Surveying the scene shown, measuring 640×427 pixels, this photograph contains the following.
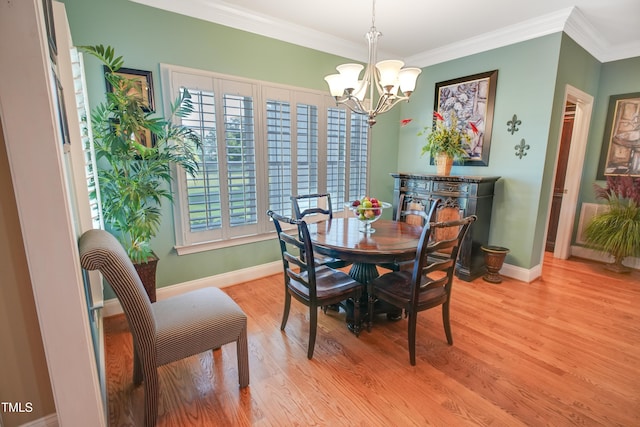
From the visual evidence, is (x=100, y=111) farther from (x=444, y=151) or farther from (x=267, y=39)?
(x=444, y=151)

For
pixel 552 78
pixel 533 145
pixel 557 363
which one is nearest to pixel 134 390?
pixel 557 363

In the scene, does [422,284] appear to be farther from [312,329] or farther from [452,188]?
[452,188]

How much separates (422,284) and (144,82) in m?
2.87

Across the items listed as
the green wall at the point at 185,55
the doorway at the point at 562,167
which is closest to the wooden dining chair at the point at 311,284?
the green wall at the point at 185,55

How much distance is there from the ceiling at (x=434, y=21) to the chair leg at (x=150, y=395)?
9.30 feet

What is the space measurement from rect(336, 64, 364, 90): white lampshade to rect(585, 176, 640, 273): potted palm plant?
3835 millimetres

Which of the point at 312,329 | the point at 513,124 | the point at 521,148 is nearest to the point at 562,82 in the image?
the point at 513,124

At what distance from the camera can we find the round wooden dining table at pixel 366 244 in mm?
2021

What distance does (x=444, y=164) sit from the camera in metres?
3.71

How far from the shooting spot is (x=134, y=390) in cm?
179

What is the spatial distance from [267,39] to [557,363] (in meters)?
3.87

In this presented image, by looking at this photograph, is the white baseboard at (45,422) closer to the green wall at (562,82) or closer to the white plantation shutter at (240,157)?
the white plantation shutter at (240,157)

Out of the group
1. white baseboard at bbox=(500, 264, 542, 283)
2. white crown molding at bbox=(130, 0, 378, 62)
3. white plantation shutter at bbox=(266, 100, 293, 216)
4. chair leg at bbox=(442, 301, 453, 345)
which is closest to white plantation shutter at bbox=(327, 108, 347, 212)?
white plantation shutter at bbox=(266, 100, 293, 216)

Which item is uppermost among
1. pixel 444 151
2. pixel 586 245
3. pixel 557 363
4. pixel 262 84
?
pixel 262 84
